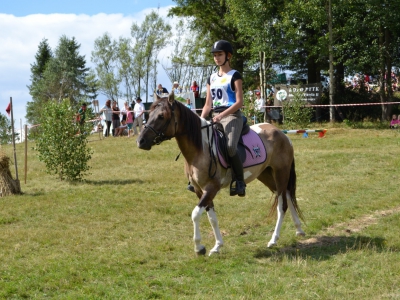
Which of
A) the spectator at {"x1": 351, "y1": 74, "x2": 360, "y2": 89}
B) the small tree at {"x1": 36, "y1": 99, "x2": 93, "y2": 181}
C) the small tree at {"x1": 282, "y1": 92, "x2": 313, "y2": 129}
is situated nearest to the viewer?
the small tree at {"x1": 36, "y1": 99, "x2": 93, "y2": 181}

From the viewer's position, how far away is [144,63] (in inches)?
2594

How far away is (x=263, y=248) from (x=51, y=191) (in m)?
7.55

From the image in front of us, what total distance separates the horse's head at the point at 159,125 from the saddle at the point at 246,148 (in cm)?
79

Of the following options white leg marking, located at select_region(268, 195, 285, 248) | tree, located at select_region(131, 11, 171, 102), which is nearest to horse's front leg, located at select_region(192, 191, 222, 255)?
white leg marking, located at select_region(268, 195, 285, 248)

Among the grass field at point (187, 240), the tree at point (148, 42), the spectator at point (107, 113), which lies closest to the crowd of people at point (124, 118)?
the spectator at point (107, 113)

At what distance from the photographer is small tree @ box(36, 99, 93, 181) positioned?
51.5 feet

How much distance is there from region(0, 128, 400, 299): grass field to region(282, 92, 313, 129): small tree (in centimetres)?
756

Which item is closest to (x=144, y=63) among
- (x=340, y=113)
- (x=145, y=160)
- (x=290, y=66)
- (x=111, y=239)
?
(x=290, y=66)

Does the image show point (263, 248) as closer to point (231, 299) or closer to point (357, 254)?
point (357, 254)

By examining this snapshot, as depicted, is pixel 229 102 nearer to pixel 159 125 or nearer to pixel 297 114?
pixel 159 125

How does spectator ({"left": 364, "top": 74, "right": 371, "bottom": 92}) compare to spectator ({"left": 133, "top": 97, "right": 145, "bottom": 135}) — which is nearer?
spectator ({"left": 133, "top": 97, "right": 145, "bottom": 135})

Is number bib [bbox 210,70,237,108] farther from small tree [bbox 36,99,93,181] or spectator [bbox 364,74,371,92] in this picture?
spectator [bbox 364,74,371,92]

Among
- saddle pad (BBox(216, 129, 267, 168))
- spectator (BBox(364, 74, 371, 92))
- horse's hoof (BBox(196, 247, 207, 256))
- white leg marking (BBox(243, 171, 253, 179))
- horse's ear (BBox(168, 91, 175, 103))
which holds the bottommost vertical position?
horse's hoof (BBox(196, 247, 207, 256))

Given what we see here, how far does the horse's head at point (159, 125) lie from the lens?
7156mm
